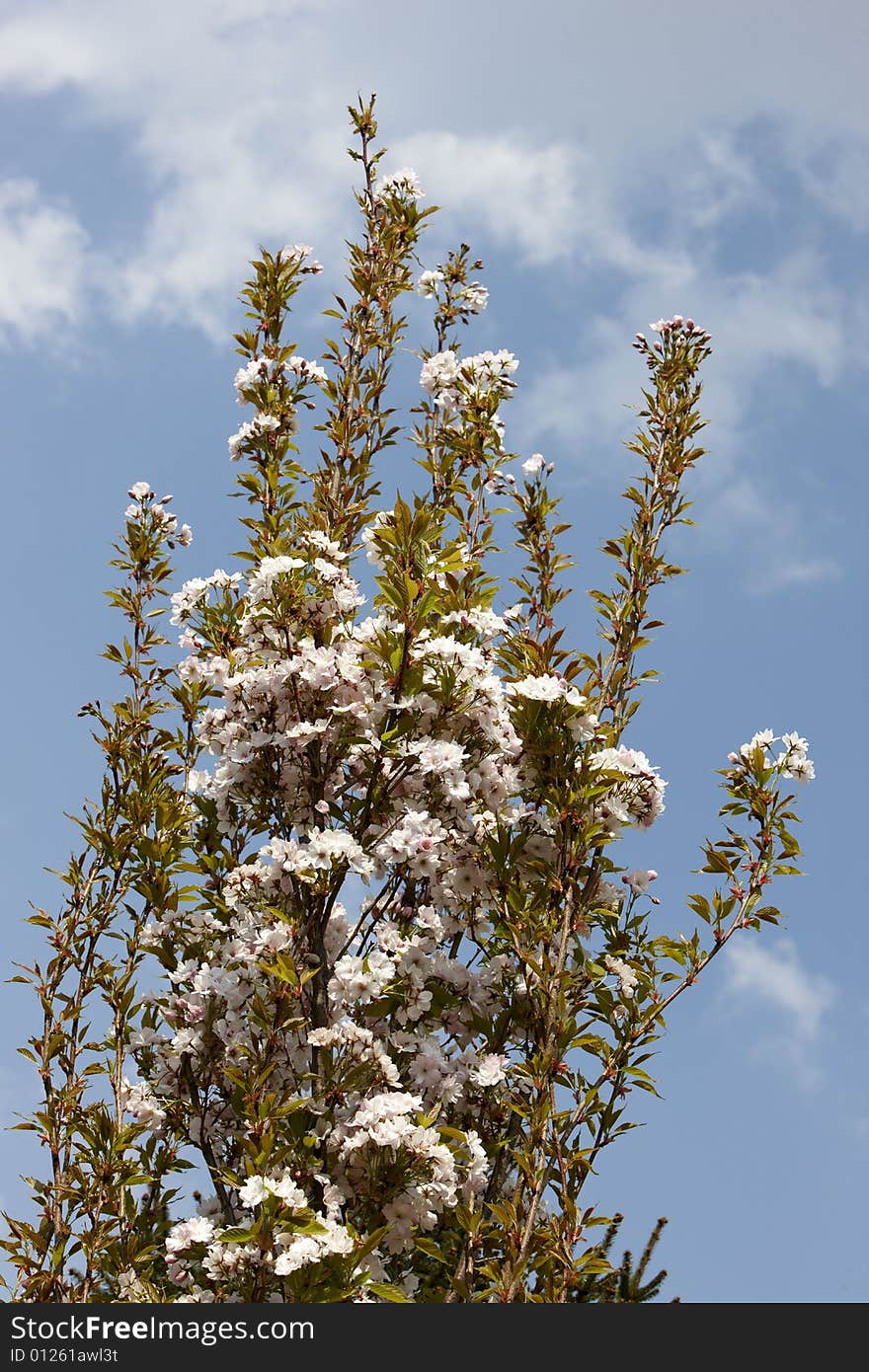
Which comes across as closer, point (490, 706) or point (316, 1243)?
point (316, 1243)

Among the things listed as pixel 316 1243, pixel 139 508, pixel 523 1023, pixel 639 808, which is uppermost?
pixel 139 508

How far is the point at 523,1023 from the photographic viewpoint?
4348 millimetres

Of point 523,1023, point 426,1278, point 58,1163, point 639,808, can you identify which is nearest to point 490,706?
point 639,808

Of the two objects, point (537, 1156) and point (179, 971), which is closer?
point (537, 1156)

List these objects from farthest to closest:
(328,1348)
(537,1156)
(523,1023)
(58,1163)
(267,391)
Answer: (267,391)
(58,1163)
(523,1023)
(537,1156)
(328,1348)

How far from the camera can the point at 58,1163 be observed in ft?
15.4

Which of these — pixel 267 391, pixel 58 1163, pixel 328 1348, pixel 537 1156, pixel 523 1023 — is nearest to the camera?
pixel 328 1348

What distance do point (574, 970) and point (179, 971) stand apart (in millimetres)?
1464

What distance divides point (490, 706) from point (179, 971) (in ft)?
5.09

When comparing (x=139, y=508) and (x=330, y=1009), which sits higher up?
(x=139, y=508)

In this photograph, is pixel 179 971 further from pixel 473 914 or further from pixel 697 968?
pixel 697 968

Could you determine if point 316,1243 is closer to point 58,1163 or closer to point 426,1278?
point 426,1278

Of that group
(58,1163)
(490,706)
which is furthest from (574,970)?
(58,1163)

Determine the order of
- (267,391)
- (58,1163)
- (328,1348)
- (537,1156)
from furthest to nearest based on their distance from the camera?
(267,391), (58,1163), (537,1156), (328,1348)
